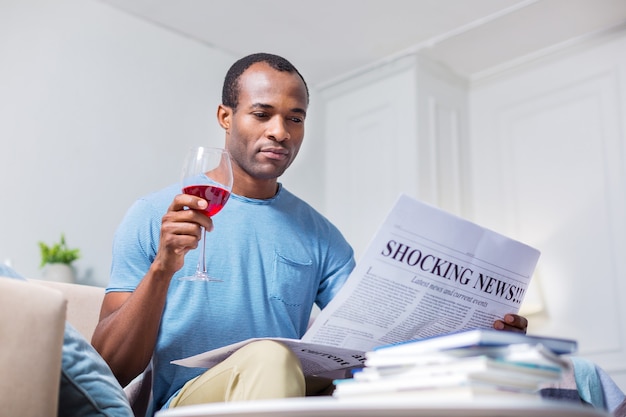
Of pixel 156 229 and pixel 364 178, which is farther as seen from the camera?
pixel 364 178

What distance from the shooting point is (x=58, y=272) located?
3062 mm

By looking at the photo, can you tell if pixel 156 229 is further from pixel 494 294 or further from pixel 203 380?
pixel 494 294

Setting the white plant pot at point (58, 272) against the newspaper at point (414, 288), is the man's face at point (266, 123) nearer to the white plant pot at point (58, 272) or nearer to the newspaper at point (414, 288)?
the newspaper at point (414, 288)

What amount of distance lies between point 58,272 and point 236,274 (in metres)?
1.70

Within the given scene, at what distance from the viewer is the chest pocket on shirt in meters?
1.64

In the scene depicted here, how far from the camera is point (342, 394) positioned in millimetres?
917

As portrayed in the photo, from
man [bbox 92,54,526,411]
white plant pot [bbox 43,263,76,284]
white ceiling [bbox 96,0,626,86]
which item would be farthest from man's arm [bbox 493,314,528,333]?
white ceiling [bbox 96,0,626,86]

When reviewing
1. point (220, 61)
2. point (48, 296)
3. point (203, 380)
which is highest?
point (220, 61)

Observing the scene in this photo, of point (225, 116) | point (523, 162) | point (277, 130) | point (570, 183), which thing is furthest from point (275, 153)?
point (523, 162)

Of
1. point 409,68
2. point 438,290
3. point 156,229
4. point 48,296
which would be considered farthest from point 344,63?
point 48,296

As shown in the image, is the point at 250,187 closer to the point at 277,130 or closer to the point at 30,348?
the point at 277,130

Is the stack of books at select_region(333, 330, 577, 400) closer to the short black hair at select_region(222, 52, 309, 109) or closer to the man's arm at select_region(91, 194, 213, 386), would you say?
the man's arm at select_region(91, 194, 213, 386)

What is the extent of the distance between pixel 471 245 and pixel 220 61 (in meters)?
2.96

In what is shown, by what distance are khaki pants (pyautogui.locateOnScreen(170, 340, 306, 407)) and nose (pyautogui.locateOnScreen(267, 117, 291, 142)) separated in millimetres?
645
